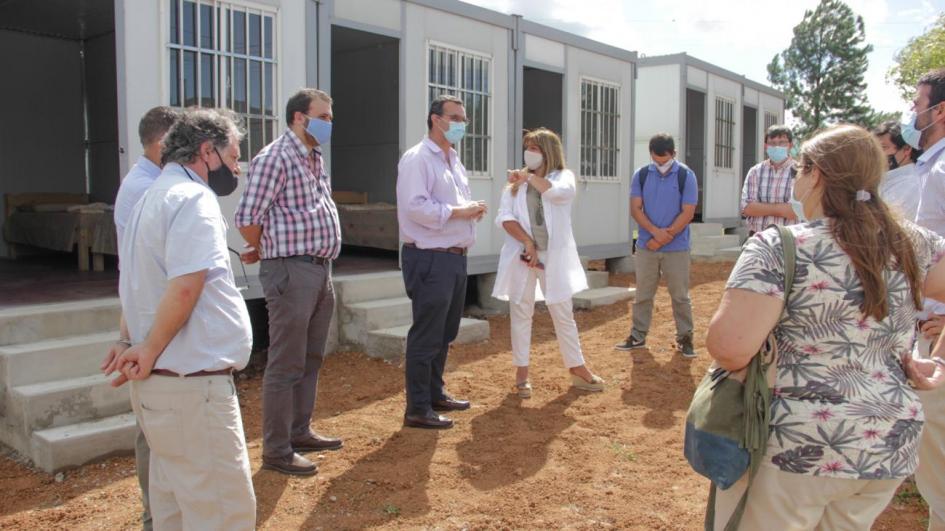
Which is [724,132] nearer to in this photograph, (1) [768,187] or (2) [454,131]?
(1) [768,187]

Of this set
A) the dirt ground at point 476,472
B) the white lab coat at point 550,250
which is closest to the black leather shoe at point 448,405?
the dirt ground at point 476,472

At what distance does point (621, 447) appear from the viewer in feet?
14.6

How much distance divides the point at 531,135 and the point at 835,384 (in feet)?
11.6

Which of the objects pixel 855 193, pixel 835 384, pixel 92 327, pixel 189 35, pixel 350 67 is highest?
pixel 350 67

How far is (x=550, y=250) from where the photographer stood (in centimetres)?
516

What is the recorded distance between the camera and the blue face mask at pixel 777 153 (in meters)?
6.19

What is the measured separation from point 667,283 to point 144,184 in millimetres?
4575

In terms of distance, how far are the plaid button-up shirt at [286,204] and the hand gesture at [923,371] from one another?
2.68 meters

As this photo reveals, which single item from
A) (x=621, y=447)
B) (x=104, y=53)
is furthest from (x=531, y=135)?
(x=104, y=53)

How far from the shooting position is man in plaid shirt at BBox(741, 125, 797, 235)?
6.11 m

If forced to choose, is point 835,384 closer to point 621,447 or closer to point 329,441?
point 621,447

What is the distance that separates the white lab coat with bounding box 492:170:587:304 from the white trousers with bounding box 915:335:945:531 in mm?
2590

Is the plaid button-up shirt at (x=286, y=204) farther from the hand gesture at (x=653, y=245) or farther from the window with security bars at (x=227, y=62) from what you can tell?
the hand gesture at (x=653, y=245)

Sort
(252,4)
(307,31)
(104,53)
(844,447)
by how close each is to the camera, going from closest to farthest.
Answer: (844,447)
(252,4)
(307,31)
(104,53)
